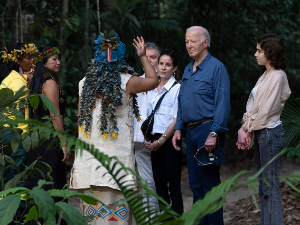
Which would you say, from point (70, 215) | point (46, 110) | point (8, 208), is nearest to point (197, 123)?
point (46, 110)

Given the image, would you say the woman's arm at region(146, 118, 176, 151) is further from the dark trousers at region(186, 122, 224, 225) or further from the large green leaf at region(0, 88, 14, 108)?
the large green leaf at region(0, 88, 14, 108)

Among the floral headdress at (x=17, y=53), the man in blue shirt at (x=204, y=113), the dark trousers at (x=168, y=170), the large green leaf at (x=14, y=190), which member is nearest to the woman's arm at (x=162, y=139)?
the dark trousers at (x=168, y=170)

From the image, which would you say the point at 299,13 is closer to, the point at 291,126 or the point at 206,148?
the point at 291,126

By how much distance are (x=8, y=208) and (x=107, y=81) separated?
2.34 metres

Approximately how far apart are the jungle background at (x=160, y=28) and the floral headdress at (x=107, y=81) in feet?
12.4

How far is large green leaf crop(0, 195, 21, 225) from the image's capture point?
9.01 ft

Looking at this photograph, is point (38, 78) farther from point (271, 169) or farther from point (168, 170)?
point (271, 169)

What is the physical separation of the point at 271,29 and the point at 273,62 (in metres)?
7.53

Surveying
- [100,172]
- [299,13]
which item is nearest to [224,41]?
[299,13]

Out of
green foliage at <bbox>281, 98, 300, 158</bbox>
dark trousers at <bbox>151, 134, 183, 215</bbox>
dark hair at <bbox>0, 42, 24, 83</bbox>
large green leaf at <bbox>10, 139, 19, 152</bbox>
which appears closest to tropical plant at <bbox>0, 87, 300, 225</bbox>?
large green leaf at <bbox>10, 139, 19, 152</bbox>

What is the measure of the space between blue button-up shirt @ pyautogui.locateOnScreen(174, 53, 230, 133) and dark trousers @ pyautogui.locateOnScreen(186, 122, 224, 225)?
13 cm

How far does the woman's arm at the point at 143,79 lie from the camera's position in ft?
16.3

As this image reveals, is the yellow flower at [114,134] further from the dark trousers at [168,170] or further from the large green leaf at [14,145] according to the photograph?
the dark trousers at [168,170]

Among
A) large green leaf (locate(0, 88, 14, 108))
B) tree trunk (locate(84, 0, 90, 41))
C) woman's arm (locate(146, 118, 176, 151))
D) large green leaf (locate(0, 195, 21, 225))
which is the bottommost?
woman's arm (locate(146, 118, 176, 151))
